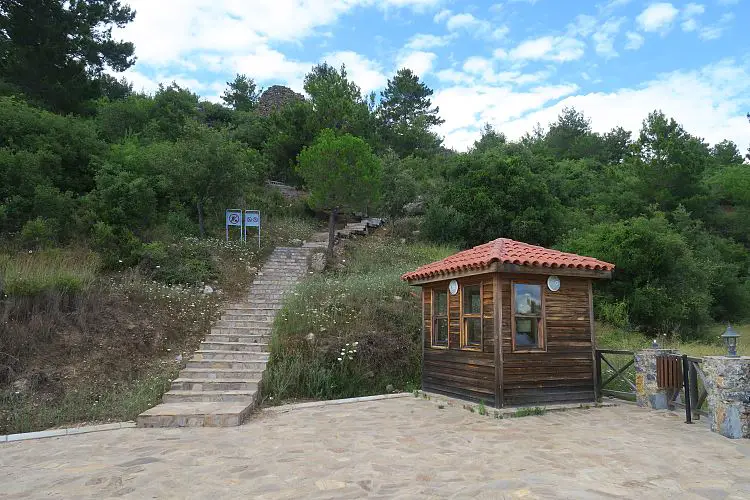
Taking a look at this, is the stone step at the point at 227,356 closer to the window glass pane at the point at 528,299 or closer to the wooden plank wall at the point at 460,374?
the wooden plank wall at the point at 460,374

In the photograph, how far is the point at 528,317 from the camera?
7.57 meters

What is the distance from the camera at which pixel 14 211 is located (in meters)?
11.4

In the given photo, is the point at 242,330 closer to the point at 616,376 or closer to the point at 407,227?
the point at 616,376

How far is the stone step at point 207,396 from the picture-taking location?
7.58 meters

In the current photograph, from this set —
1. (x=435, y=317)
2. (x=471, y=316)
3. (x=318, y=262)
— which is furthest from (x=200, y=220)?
(x=471, y=316)

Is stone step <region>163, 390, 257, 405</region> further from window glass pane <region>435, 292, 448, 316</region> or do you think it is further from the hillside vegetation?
window glass pane <region>435, 292, 448, 316</region>

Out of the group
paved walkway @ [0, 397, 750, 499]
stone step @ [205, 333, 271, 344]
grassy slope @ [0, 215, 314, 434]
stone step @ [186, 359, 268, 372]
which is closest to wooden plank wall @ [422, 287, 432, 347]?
paved walkway @ [0, 397, 750, 499]

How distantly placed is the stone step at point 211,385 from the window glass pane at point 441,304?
3.49 metres

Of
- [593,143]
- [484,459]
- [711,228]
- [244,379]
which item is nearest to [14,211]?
[244,379]

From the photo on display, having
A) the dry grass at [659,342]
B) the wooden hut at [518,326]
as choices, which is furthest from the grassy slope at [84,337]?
the dry grass at [659,342]

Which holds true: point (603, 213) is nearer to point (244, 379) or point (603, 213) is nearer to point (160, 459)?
point (244, 379)

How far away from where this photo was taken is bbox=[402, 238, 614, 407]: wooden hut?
23.9 ft

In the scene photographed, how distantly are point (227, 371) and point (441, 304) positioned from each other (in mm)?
4037

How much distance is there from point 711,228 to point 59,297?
2680cm
